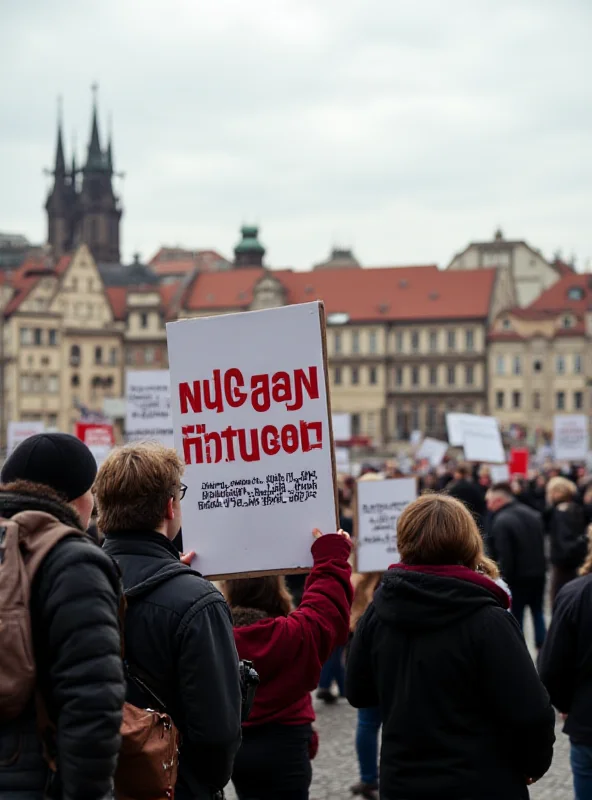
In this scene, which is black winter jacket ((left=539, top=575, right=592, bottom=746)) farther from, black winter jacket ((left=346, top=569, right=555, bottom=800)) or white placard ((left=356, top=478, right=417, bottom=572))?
white placard ((left=356, top=478, right=417, bottom=572))

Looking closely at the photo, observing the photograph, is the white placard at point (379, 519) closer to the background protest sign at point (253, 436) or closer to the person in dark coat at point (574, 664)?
the person in dark coat at point (574, 664)

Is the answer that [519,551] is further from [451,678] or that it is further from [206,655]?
[206,655]

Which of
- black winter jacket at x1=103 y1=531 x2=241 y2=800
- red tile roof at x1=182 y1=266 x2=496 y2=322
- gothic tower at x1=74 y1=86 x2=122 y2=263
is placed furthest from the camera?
gothic tower at x1=74 y1=86 x2=122 y2=263

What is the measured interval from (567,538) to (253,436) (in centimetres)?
819

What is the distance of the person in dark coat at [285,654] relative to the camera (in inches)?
151

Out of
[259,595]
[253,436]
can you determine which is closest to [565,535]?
[259,595]

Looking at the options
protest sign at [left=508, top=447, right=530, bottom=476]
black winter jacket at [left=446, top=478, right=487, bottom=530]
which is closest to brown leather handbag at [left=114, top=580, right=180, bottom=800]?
black winter jacket at [left=446, top=478, right=487, bottom=530]

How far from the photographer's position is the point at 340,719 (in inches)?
Result: 365

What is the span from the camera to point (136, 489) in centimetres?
335

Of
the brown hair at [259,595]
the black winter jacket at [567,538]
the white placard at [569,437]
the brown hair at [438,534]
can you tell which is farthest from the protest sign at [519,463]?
the brown hair at [438,534]

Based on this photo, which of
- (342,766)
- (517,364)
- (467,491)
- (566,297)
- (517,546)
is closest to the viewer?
(342,766)

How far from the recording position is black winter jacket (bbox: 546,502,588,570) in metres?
11.7

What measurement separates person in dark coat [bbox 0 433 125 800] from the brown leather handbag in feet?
0.83

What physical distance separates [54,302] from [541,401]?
31.1 meters
